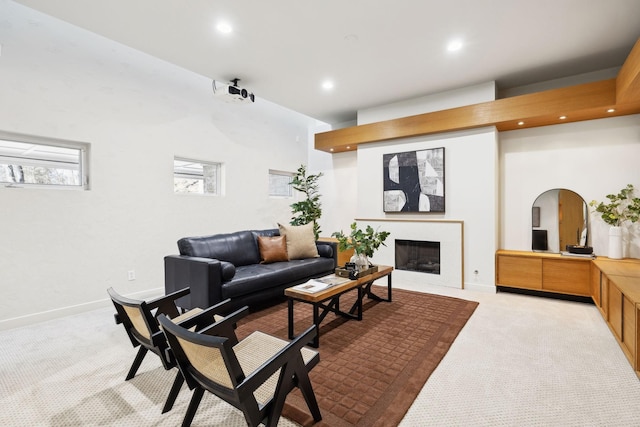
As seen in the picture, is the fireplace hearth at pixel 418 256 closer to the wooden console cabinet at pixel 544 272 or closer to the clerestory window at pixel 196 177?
the wooden console cabinet at pixel 544 272

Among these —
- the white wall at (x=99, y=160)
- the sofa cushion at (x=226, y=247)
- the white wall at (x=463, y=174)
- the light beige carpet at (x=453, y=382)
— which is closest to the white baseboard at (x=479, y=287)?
the white wall at (x=463, y=174)

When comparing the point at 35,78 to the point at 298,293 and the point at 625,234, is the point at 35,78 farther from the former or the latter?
the point at 625,234

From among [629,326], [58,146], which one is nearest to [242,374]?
[629,326]

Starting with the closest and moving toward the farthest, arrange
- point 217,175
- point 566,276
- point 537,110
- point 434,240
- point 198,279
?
point 198,279
point 566,276
point 537,110
point 434,240
point 217,175

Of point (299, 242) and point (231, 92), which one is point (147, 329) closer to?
point (299, 242)

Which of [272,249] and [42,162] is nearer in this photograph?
[42,162]

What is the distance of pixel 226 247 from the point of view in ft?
12.8

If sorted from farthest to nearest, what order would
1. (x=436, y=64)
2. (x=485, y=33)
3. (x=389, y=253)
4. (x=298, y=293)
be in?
(x=389, y=253) → (x=436, y=64) → (x=485, y=33) → (x=298, y=293)

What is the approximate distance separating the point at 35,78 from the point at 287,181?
4.12m

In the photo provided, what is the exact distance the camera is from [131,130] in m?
4.05

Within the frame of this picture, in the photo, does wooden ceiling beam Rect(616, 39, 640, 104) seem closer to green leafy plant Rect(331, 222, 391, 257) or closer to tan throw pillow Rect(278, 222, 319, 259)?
green leafy plant Rect(331, 222, 391, 257)

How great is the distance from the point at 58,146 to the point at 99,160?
40cm

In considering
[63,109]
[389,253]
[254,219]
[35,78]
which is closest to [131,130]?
[63,109]

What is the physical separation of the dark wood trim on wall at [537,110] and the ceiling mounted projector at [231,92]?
212cm
